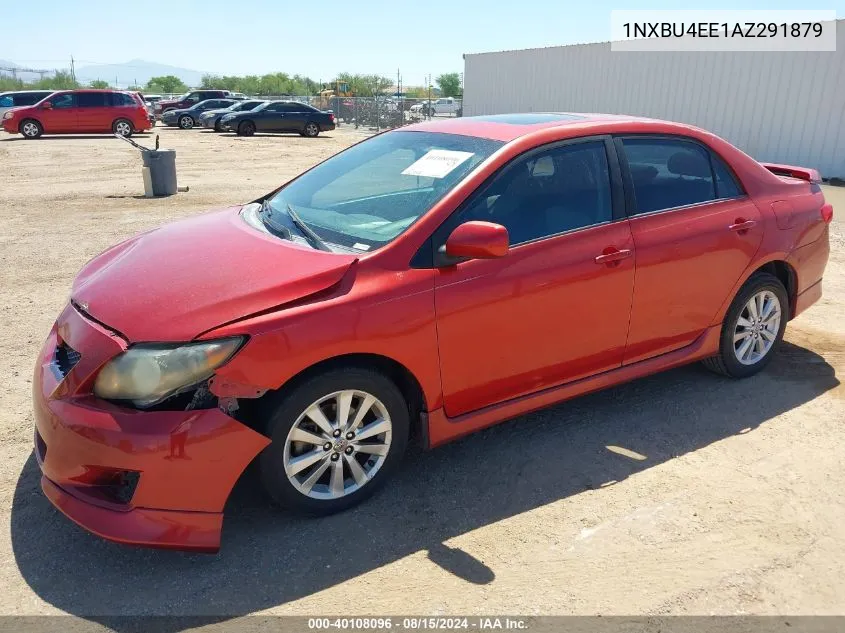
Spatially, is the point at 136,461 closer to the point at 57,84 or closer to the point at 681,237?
the point at 681,237

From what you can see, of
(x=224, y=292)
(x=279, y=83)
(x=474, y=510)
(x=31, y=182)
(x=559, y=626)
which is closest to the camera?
(x=559, y=626)

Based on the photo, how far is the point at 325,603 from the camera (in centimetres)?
269

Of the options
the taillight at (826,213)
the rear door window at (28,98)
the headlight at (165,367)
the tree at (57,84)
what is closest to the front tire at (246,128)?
the rear door window at (28,98)

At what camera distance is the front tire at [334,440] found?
9.58 feet

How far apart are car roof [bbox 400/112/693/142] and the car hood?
1.19 m

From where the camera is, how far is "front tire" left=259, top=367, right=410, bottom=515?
2.92 metres

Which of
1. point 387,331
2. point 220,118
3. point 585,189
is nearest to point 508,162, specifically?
point 585,189

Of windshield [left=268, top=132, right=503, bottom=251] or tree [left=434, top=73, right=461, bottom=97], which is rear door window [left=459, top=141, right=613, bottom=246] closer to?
windshield [left=268, top=132, right=503, bottom=251]

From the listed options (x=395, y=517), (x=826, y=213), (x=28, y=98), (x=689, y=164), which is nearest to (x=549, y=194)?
(x=689, y=164)

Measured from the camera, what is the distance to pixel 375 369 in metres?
3.13


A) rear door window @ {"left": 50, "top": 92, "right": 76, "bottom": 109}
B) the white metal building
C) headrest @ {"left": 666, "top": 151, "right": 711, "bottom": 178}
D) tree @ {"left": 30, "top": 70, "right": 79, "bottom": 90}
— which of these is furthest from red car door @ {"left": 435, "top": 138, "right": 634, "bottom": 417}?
tree @ {"left": 30, "top": 70, "right": 79, "bottom": 90}

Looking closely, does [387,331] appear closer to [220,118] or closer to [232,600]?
[232,600]

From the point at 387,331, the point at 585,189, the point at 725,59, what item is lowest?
the point at 387,331

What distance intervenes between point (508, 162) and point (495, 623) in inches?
82.0
